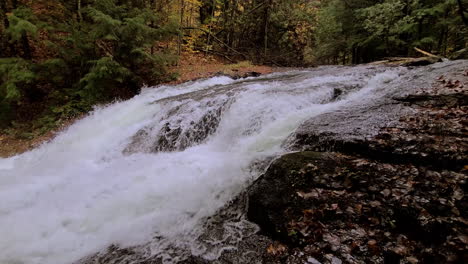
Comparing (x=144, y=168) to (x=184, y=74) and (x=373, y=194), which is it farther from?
(x=184, y=74)

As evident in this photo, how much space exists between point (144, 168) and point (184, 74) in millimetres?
8312

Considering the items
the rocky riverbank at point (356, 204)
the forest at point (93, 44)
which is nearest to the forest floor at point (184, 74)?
the forest at point (93, 44)

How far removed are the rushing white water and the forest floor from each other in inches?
25.4

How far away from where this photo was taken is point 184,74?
12.8 metres

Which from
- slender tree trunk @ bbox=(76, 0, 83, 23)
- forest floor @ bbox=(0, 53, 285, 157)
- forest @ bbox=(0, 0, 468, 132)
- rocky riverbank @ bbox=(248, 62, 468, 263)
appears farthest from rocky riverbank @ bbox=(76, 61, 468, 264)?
slender tree trunk @ bbox=(76, 0, 83, 23)

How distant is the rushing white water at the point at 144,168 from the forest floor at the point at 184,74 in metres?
0.65

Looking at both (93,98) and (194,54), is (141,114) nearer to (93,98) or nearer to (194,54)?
(93,98)

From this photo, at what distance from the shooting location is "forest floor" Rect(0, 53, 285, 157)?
816cm

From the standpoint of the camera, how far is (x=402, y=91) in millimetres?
5527

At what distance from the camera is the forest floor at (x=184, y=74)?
8.16m

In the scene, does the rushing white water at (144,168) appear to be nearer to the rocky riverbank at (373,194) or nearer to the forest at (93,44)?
the rocky riverbank at (373,194)

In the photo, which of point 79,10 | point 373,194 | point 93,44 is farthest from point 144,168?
point 79,10

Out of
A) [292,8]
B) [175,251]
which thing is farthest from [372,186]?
[292,8]

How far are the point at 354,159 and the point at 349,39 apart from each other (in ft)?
50.1
